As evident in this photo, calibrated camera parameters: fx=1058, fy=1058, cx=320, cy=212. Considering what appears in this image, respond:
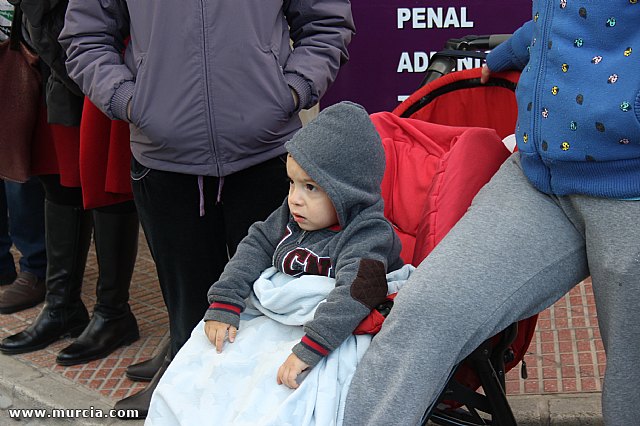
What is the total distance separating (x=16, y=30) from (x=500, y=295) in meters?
2.97

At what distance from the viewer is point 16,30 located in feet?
15.5

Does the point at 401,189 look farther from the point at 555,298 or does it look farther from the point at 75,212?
the point at 75,212

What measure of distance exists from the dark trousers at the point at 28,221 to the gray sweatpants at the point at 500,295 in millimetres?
3257

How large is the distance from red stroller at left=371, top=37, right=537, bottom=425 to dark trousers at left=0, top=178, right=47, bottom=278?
262 centimetres

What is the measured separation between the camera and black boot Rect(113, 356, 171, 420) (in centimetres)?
419

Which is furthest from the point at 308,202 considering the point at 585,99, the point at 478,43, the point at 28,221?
the point at 28,221

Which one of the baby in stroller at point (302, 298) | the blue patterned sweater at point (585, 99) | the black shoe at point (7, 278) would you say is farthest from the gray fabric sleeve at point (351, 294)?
the black shoe at point (7, 278)

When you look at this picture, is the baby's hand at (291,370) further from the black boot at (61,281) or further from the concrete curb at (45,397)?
the black boot at (61,281)

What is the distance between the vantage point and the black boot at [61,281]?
15.8 ft

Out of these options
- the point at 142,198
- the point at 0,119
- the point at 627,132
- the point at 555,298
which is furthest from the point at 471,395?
the point at 0,119

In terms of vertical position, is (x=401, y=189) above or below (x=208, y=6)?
below

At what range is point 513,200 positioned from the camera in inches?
108

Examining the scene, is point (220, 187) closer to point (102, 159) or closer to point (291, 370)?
point (102, 159)

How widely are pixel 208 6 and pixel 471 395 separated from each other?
4.95ft
